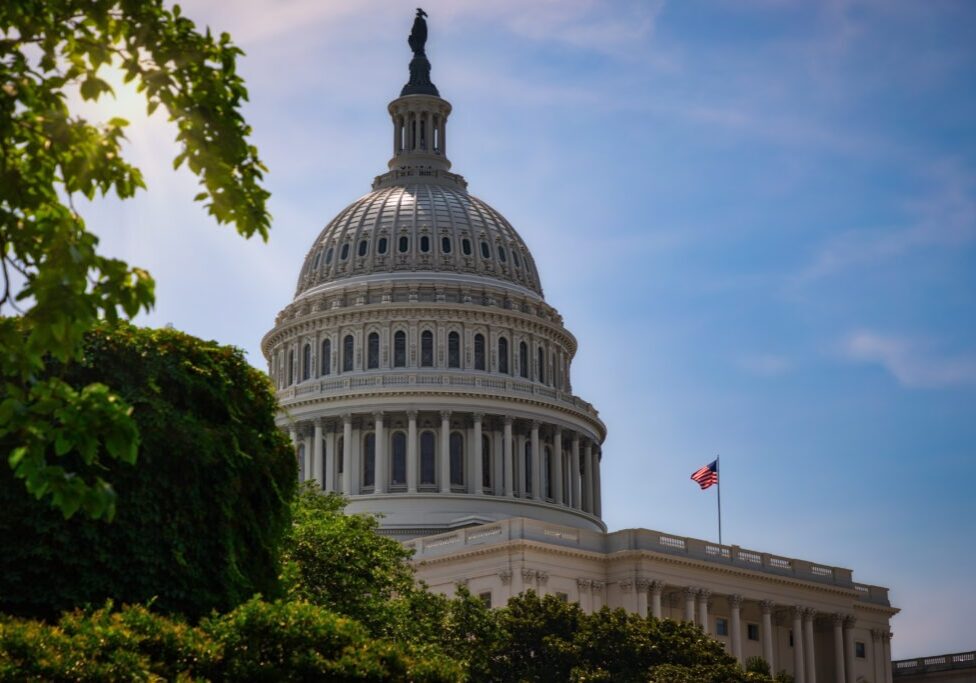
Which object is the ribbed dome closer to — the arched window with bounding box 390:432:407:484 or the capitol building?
the capitol building

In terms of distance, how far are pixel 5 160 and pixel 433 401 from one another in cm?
11383

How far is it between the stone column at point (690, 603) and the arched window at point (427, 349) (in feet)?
111

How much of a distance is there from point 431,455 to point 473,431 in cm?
393

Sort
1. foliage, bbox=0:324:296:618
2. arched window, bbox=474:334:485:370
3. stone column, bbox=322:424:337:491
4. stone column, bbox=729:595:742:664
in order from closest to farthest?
foliage, bbox=0:324:296:618, stone column, bbox=729:595:742:664, stone column, bbox=322:424:337:491, arched window, bbox=474:334:485:370

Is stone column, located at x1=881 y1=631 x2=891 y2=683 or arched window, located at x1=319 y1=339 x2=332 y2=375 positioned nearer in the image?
stone column, located at x1=881 y1=631 x2=891 y2=683

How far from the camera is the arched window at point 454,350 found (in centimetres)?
13624

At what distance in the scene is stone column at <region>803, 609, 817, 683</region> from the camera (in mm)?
117250

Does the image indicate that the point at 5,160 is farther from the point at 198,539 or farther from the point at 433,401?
the point at 433,401

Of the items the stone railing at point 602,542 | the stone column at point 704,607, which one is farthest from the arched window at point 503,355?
the stone column at point 704,607

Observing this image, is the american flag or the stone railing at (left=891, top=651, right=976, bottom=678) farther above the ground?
the american flag

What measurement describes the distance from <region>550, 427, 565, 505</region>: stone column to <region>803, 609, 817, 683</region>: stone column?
23.6 metres

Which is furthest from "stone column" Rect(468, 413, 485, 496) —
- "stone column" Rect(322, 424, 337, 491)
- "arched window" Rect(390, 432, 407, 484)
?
"stone column" Rect(322, 424, 337, 491)

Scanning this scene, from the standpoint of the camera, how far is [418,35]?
531 ft

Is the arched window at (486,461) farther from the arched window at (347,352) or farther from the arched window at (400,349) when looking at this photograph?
the arched window at (347,352)
